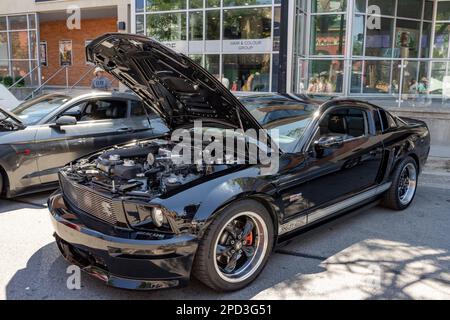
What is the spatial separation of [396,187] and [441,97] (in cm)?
555

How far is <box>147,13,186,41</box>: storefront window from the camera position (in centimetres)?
1397

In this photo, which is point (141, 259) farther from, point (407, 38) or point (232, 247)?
point (407, 38)

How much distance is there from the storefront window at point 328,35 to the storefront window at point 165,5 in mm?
4206

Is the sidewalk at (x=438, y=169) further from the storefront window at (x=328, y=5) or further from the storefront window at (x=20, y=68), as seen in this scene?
the storefront window at (x=20, y=68)

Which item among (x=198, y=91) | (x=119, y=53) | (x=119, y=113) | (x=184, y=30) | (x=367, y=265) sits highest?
(x=184, y=30)

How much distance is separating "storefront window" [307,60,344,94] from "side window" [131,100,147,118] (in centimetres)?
611

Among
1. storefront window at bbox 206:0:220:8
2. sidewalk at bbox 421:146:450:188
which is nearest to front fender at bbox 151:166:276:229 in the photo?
sidewalk at bbox 421:146:450:188

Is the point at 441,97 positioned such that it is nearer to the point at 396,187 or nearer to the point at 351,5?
the point at 351,5

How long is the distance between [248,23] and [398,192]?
8.80 m

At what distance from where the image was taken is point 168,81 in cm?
429

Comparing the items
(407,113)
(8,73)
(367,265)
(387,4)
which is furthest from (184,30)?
(367,265)

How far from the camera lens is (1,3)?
62.7ft

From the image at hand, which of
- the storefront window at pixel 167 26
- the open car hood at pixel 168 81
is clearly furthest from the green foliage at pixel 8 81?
the open car hood at pixel 168 81

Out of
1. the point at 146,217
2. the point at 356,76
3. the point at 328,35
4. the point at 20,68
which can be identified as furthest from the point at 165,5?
the point at 146,217
